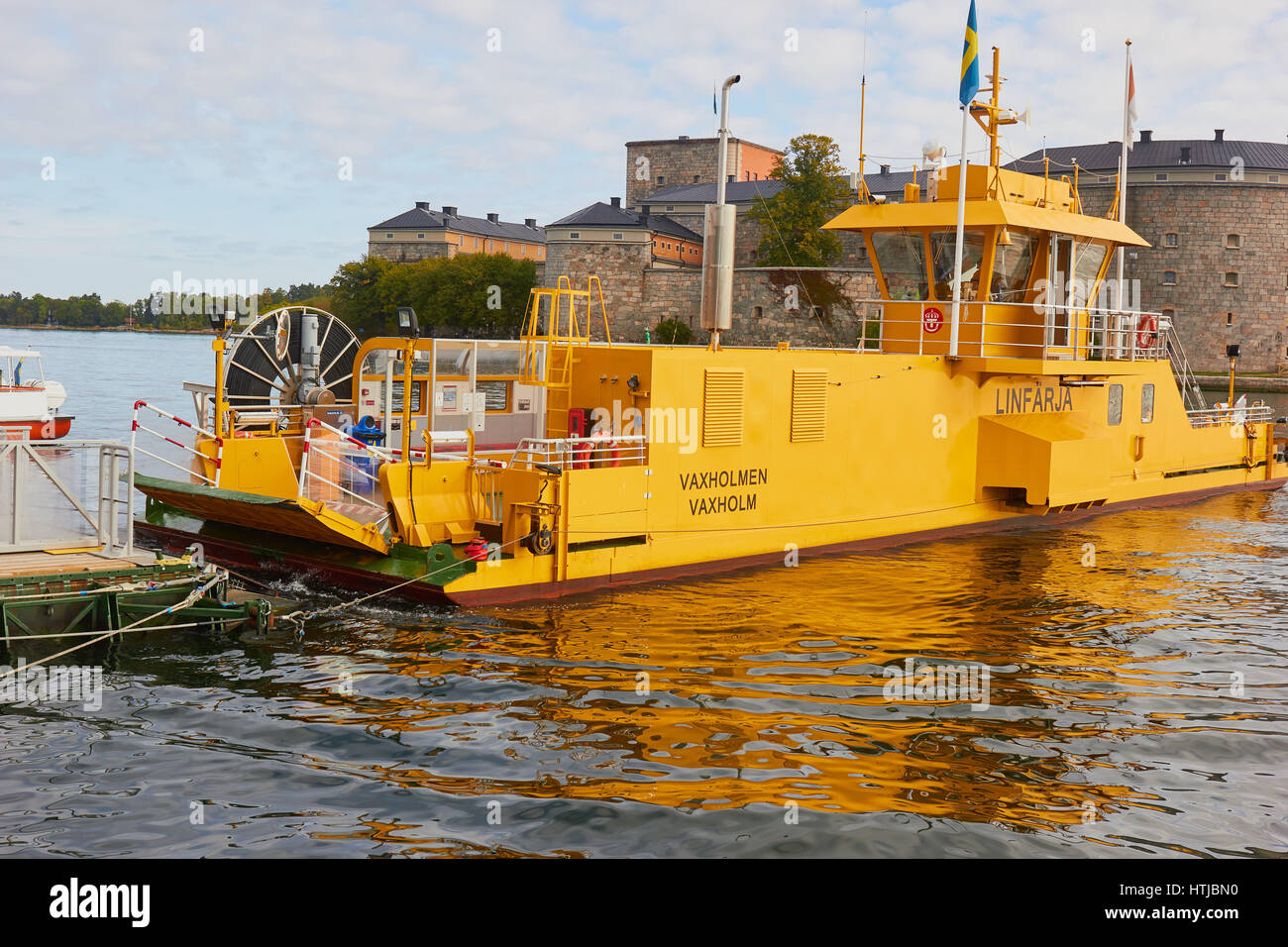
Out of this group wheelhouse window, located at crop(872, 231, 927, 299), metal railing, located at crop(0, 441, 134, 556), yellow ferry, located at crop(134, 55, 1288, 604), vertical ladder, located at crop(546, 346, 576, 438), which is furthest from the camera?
wheelhouse window, located at crop(872, 231, 927, 299)

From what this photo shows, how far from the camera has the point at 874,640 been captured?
44.4ft

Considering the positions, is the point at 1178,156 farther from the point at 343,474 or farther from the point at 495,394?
the point at 343,474

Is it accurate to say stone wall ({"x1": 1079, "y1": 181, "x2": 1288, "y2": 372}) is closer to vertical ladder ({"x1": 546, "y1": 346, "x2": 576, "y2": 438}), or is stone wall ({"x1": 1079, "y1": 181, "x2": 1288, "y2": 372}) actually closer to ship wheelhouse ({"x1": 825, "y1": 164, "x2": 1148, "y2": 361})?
ship wheelhouse ({"x1": 825, "y1": 164, "x2": 1148, "y2": 361})

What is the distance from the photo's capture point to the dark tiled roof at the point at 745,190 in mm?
76438

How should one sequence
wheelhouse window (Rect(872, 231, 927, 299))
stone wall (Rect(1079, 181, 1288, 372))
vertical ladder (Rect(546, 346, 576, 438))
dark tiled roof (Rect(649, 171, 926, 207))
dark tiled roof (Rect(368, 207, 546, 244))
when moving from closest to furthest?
vertical ladder (Rect(546, 346, 576, 438)) < wheelhouse window (Rect(872, 231, 927, 299)) < stone wall (Rect(1079, 181, 1288, 372)) < dark tiled roof (Rect(649, 171, 926, 207)) < dark tiled roof (Rect(368, 207, 546, 244))

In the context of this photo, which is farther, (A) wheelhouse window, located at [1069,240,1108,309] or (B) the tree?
(B) the tree

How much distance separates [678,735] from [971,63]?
1371 cm

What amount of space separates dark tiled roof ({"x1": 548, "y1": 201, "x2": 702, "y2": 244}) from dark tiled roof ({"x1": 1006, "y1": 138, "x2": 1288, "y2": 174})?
71.8 ft

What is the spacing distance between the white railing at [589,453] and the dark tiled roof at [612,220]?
192ft

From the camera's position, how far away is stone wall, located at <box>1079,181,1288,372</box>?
66938 millimetres

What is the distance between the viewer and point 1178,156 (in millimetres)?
69500

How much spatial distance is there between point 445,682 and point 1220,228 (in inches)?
2660

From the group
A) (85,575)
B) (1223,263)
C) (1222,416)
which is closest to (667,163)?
(1223,263)

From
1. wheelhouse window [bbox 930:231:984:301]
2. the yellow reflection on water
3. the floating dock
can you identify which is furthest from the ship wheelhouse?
the floating dock
